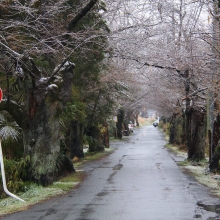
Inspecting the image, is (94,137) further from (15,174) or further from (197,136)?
(15,174)

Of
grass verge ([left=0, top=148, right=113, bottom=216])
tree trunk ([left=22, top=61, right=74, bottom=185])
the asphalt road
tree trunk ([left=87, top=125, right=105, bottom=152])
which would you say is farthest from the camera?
tree trunk ([left=87, top=125, right=105, bottom=152])

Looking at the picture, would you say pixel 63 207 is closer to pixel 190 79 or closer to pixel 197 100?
pixel 190 79

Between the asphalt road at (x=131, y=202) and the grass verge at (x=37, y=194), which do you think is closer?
the asphalt road at (x=131, y=202)

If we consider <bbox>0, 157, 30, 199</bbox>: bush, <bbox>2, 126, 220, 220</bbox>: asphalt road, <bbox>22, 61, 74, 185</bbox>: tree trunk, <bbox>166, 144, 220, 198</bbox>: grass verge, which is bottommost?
<bbox>166, 144, 220, 198</bbox>: grass verge

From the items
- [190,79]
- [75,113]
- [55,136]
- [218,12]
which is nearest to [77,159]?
[75,113]

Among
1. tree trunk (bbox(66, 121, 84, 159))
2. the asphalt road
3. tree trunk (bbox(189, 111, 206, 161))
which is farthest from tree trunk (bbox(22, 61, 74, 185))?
tree trunk (bbox(66, 121, 84, 159))

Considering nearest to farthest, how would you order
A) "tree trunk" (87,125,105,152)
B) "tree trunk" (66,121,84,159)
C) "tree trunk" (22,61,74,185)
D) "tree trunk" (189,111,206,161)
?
"tree trunk" (22,61,74,185), "tree trunk" (189,111,206,161), "tree trunk" (66,121,84,159), "tree trunk" (87,125,105,152)

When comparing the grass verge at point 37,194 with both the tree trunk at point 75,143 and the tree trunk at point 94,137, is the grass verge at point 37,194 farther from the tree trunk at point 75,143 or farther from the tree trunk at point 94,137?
the tree trunk at point 94,137

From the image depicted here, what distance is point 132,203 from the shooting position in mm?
10391

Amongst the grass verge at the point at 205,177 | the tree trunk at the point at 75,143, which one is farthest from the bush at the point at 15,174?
the tree trunk at the point at 75,143

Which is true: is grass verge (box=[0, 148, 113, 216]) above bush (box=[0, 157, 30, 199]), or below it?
below

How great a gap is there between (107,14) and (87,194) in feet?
27.5

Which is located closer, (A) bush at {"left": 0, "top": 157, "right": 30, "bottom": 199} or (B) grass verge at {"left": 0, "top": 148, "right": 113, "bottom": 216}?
(B) grass verge at {"left": 0, "top": 148, "right": 113, "bottom": 216}

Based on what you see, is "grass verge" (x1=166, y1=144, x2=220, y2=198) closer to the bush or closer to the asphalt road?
the asphalt road
